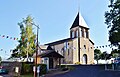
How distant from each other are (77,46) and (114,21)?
98.7 ft

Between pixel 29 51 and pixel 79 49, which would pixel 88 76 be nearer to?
pixel 29 51

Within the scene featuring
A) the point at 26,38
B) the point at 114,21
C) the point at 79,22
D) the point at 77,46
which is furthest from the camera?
the point at 79,22

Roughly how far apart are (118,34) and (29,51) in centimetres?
2688

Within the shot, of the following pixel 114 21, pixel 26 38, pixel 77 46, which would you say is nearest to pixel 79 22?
pixel 77 46

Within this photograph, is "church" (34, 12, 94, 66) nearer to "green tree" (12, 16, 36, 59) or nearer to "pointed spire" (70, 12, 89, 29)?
"pointed spire" (70, 12, 89, 29)

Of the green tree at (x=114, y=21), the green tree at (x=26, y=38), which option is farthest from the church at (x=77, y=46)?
the green tree at (x=114, y=21)

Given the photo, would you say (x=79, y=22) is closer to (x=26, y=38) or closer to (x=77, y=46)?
(x=77, y=46)

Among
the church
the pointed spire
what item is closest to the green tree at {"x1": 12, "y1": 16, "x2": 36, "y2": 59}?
the church

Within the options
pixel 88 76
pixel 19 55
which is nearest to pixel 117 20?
pixel 88 76

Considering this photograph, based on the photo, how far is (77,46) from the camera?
6369 cm

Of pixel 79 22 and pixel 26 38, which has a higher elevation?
pixel 79 22

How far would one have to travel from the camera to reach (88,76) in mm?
29422

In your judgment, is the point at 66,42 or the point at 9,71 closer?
the point at 9,71

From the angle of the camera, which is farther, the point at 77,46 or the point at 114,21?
the point at 77,46
